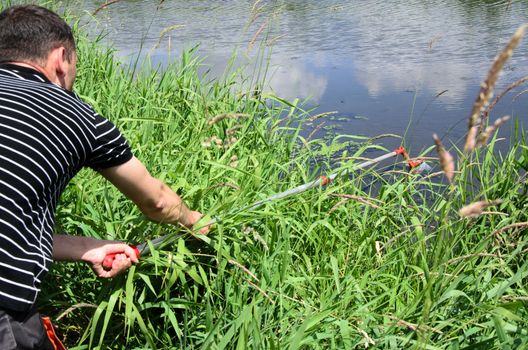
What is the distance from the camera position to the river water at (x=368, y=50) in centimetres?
508

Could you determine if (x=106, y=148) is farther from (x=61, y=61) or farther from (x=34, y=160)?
(x=61, y=61)

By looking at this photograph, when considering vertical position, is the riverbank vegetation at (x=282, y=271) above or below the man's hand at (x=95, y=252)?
below

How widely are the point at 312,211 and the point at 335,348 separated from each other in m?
0.84

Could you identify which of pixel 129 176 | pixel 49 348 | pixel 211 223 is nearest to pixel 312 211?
pixel 211 223

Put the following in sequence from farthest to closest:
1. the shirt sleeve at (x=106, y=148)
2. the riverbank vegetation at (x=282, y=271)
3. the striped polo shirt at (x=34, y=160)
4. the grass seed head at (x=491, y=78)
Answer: the riverbank vegetation at (x=282, y=271), the shirt sleeve at (x=106, y=148), the striped polo shirt at (x=34, y=160), the grass seed head at (x=491, y=78)

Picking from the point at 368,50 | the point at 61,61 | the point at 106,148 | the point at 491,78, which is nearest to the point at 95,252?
the point at 106,148

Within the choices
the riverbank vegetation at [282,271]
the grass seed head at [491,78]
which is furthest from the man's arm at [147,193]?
the grass seed head at [491,78]

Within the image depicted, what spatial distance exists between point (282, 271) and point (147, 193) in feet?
1.86

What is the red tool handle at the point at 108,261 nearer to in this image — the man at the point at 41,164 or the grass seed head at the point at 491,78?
the man at the point at 41,164

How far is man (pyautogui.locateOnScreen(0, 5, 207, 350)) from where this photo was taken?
5.88 ft

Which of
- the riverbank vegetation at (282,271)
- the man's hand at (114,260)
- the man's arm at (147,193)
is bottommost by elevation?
the riverbank vegetation at (282,271)

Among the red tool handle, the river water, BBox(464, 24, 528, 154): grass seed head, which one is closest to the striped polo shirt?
the red tool handle

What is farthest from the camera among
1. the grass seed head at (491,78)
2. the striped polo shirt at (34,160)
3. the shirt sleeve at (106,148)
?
the shirt sleeve at (106,148)

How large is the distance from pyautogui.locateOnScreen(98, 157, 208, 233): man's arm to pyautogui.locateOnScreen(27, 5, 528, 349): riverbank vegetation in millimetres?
112
